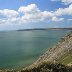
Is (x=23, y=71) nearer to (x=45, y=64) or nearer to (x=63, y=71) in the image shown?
(x=45, y=64)

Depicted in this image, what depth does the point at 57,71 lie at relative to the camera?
2206cm

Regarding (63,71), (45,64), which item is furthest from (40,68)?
(63,71)

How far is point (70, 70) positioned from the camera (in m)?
22.3

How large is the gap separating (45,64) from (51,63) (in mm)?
690

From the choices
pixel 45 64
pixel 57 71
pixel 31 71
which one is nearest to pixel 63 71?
pixel 57 71

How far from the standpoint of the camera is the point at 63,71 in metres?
22.2

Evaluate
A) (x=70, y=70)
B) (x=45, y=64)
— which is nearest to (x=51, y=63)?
(x=45, y=64)

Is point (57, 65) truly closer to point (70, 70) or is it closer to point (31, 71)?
point (70, 70)

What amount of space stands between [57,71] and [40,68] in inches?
75.7

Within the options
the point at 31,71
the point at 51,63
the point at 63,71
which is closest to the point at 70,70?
the point at 63,71

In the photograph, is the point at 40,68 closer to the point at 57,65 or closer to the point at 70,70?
the point at 57,65

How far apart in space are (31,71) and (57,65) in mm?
3058

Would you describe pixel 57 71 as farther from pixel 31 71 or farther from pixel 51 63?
pixel 31 71

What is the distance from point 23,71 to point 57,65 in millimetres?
3868
